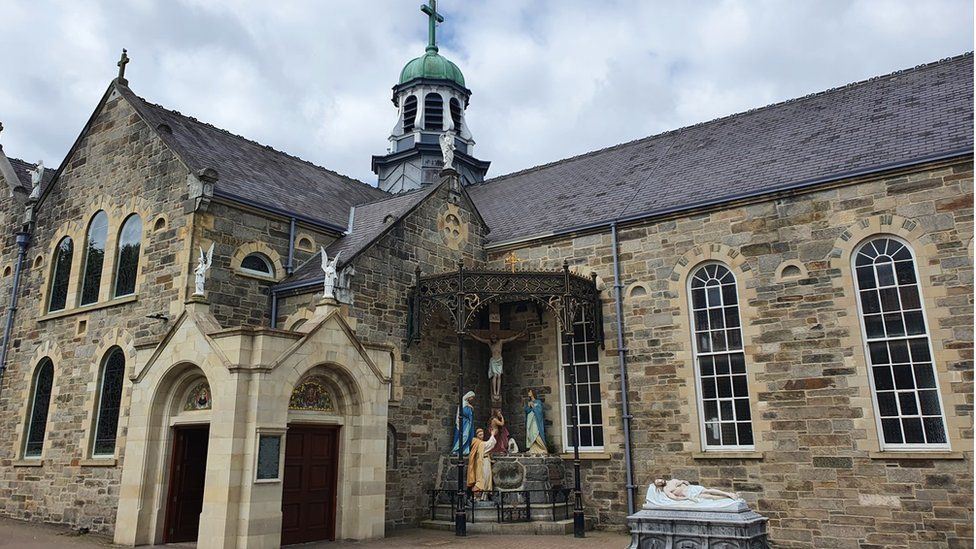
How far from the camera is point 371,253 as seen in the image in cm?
1619

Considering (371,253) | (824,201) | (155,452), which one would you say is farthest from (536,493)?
(824,201)

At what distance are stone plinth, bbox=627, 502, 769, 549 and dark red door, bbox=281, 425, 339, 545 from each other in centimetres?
566

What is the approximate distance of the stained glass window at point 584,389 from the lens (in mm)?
16641

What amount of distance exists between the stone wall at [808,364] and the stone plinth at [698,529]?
3556 millimetres

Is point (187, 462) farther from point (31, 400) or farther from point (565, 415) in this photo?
point (565, 415)

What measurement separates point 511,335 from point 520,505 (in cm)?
417

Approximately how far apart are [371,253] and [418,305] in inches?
62.9

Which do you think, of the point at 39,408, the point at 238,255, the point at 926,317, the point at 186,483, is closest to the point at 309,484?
the point at 186,483

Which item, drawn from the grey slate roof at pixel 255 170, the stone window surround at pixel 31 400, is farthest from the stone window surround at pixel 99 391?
the grey slate roof at pixel 255 170

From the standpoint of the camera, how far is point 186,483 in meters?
13.4

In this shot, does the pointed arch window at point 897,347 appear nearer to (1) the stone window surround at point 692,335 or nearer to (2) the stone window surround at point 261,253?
(1) the stone window surround at point 692,335

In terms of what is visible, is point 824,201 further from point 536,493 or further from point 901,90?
point 536,493

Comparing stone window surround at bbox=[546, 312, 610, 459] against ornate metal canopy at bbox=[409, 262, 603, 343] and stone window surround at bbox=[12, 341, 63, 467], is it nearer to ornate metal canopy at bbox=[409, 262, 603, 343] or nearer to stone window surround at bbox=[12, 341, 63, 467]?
ornate metal canopy at bbox=[409, 262, 603, 343]

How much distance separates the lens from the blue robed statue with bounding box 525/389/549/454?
16.7m
